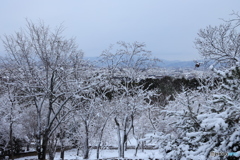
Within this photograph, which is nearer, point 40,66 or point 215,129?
point 215,129

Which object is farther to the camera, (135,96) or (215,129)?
(135,96)

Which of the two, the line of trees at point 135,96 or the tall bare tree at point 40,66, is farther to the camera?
the tall bare tree at point 40,66

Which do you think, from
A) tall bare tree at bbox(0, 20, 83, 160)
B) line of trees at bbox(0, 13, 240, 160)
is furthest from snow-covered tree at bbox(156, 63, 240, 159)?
tall bare tree at bbox(0, 20, 83, 160)

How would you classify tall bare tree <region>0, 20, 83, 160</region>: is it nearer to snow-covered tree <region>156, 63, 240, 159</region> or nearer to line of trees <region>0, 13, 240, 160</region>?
line of trees <region>0, 13, 240, 160</region>

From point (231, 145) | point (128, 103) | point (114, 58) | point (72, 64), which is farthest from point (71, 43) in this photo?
point (231, 145)

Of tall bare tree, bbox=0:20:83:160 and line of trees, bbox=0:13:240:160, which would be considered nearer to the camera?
line of trees, bbox=0:13:240:160

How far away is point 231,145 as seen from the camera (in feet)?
11.7

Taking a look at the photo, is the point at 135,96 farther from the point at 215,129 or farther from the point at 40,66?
the point at 215,129

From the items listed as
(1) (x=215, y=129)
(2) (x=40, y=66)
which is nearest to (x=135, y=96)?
(2) (x=40, y=66)

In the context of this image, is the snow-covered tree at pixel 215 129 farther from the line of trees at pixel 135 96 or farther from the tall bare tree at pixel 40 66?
the tall bare tree at pixel 40 66

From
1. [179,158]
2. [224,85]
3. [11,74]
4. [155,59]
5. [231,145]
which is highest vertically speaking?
[155,59]

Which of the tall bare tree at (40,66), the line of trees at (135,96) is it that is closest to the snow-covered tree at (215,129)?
the line of trees at (135,96)

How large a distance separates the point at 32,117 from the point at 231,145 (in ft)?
77.5

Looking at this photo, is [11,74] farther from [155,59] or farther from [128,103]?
[155,59]
